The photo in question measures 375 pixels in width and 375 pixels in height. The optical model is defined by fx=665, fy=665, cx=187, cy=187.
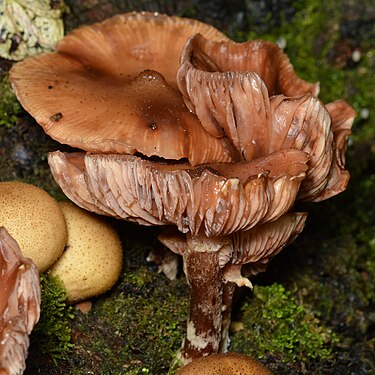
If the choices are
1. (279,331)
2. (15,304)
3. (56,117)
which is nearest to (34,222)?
(56,117)

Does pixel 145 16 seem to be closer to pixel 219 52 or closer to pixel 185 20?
pixel 185 20

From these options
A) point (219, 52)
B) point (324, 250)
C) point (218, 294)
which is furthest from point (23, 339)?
point (324, 250)

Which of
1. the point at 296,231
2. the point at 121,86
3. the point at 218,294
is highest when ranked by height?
the point at 121,86

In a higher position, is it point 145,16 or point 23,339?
point 145,16

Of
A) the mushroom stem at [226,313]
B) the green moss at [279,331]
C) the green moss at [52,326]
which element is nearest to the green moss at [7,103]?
the green moss at [52,326]

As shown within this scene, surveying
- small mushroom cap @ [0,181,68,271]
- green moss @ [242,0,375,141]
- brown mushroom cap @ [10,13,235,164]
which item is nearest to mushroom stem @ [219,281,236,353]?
brown mushroom cap @ [10,13,235,164]
